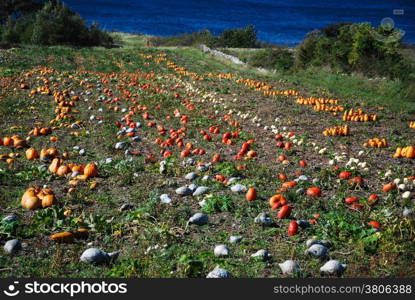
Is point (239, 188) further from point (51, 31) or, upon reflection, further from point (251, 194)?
point (51, 31)

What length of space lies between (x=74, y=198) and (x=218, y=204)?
2.49 metres

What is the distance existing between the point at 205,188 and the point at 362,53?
2549 centimetres

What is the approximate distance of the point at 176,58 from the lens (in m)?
30.4

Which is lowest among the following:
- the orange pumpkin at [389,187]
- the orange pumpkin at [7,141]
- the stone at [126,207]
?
the stone at [126,207]

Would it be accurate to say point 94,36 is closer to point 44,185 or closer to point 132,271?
point 44,185

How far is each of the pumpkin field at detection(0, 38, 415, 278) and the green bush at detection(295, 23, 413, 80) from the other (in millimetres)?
10001

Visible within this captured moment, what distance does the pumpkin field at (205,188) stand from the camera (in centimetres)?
468

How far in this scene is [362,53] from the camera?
28.0 m

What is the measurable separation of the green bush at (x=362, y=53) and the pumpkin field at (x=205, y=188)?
10001 millimetres

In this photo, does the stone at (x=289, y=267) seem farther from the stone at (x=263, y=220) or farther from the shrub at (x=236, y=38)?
the shrub at (x=236, y=38)

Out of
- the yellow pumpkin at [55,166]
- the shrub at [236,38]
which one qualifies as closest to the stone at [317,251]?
the yellow pumpkin at [55,166]

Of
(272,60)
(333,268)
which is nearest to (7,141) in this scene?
(333,268)

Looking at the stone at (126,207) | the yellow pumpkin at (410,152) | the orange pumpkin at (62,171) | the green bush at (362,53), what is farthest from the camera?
the green bush at (362,53)

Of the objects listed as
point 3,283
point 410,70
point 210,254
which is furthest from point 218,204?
point 410,70
